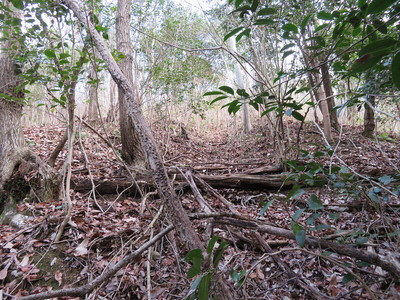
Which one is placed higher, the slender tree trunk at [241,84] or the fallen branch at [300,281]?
the slender tree trunk at [241,84]

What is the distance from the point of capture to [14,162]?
2635mm

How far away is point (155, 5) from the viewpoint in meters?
6.24

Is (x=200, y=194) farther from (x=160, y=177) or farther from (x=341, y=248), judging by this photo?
(x=341, y=248)

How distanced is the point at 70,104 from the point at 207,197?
65.3 inches

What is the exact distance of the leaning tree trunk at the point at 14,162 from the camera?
2.48 m

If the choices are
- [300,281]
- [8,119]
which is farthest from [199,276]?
[8,119]

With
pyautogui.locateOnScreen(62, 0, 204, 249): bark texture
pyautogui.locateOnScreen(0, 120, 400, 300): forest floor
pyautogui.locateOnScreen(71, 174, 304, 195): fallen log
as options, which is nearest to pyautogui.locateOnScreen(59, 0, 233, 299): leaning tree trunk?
pyautogui.locateOnScreen(62, 0, 204, 249): bark texture

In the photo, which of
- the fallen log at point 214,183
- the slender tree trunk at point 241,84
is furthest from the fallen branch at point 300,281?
the slender tree trunk at point 241,84

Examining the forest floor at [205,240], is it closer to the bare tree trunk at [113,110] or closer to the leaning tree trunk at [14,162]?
the leaning tree trunk at [14,162]

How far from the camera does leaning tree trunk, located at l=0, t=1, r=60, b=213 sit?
8.15ft

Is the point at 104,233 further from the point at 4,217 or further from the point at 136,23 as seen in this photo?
the point at 136,23

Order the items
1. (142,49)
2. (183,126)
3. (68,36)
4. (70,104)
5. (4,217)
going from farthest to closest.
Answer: (183,126) < (142,49) < (4,217) < (70,104) < (68,36)

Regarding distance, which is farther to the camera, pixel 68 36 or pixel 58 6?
pixel 68 36

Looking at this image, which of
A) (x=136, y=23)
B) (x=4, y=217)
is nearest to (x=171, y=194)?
(x=4, y=217)
